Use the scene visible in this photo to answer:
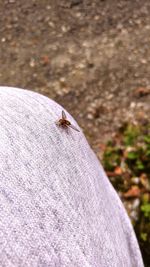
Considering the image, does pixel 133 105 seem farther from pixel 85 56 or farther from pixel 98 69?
pixel 85 56

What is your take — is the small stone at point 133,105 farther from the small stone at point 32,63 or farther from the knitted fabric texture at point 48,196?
the knitted fabric texture at point 48,196

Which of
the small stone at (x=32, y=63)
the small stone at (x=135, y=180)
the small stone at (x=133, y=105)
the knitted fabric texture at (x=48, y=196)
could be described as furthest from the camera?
the small stone at (x=32, y=63)

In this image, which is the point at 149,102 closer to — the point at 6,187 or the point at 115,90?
the point at 115,90

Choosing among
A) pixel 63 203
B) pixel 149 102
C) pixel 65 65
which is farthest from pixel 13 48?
pixel 63 203

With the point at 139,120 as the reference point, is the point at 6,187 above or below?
below

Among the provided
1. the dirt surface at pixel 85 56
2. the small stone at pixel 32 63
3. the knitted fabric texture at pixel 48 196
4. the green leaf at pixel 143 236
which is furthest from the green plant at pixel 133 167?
the knitted fabric texture at pixel 48 196

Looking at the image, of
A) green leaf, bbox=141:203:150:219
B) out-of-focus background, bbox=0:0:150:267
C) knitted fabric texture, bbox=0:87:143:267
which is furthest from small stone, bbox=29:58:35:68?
knitted fabric texture, bbox=0:87:143:267

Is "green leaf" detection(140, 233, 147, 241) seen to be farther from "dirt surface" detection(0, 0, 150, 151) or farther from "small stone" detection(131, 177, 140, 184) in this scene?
"dirt surface" detection(0, 0, 150, 151)

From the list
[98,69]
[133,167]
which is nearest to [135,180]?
[133,167]
